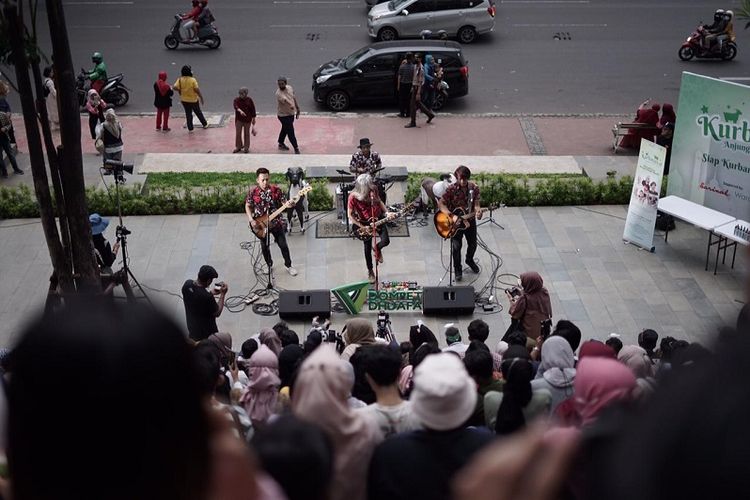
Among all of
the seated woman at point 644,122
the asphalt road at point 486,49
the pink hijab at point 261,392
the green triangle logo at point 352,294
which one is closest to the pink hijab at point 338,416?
the pink hijab at point 261,392

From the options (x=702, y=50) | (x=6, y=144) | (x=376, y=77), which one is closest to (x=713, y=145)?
(x=376, y=77)

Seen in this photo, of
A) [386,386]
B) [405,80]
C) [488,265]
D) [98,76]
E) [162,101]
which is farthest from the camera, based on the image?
[98,76]

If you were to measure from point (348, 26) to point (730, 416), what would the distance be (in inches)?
1069

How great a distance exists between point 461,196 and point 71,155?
16.7 feet

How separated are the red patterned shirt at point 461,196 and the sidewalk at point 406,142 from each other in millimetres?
4846

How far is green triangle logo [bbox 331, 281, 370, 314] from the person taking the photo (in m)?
12.6

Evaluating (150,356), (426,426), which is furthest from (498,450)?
(426,426)

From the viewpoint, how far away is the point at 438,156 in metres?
18.7

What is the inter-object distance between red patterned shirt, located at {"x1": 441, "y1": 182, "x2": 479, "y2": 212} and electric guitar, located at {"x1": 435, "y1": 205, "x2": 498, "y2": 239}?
0.07 meters

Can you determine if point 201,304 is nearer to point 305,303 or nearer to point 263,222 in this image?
point 305,303

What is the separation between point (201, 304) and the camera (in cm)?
1071

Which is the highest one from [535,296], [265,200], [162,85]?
[162,85]

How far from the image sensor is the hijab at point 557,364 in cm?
707

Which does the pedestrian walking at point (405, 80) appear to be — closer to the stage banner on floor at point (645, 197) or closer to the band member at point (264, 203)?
the stage banner on floor at point (645, 197)
